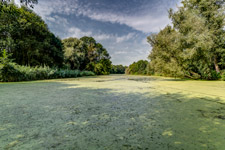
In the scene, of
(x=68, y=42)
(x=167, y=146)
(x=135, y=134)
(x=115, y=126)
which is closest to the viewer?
(x=167, y=146)

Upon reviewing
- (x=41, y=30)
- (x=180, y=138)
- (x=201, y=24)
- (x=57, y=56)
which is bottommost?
(x=180, y=138)

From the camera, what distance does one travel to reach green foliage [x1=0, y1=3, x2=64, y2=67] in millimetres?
6977

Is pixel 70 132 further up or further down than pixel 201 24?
further down

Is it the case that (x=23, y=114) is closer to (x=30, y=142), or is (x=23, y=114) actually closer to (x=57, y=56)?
(x=30, y=142)

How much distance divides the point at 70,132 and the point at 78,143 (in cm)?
15

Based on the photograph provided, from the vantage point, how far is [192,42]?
471cm

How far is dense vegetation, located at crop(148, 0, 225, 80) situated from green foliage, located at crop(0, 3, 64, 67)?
7553 millimetres

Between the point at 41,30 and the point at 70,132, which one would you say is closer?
the point at 70,132

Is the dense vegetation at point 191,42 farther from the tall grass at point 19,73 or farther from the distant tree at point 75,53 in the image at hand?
the distant tree at point 75,53

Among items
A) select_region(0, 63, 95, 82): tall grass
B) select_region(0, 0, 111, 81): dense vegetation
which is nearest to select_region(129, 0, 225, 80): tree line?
select_region(0, 63, 95, 82): tall grass

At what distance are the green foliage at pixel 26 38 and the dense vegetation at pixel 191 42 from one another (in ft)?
24.8

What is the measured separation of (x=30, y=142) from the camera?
0.63 m

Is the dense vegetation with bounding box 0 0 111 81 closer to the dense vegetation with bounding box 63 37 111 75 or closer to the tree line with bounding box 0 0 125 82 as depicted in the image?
the tree line with bounding box 0 0 125 82

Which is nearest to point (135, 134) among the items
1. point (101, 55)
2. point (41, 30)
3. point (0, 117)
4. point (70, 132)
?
point (70, 132)
